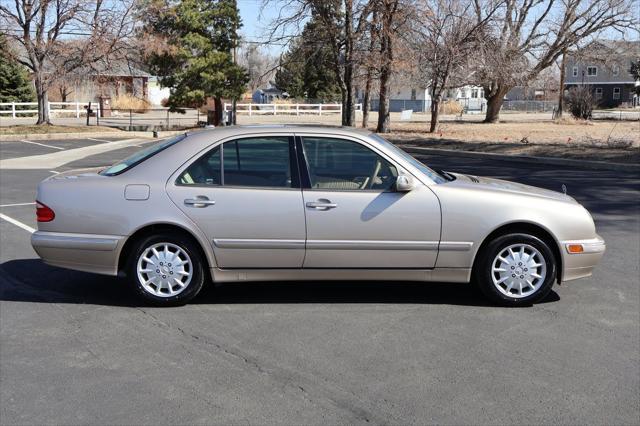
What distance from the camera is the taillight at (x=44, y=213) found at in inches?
224

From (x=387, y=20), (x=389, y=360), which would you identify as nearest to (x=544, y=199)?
(x=389, y=360)

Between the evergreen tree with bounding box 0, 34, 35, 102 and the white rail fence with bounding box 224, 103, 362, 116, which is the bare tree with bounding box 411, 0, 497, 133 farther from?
the evergreen tree with bounding box 0, 34, 35, 102

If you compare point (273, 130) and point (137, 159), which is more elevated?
point (273, 130)

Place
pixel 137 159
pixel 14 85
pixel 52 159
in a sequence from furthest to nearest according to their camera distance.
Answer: pixel 14 85 → pixel 52 159 → pixel 137 159

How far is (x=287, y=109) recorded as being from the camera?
56.1m

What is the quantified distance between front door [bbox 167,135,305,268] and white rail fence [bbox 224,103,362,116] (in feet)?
152

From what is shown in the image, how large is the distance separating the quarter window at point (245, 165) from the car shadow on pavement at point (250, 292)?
3.57 ft

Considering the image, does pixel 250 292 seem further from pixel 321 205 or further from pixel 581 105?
pixel 581 105

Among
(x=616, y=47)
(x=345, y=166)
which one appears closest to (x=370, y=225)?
(x=345, y=166)

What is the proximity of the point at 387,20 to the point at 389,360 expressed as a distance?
2253 cm

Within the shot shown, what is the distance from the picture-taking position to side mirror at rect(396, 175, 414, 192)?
550cm

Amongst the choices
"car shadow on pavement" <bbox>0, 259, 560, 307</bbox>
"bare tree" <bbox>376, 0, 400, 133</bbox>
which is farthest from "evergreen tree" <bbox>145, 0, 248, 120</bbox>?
"car shadow on pavement" <bbox>0, 259, 560, 307</bbox>

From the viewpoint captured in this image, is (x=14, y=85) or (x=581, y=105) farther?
(x=14, y=85)

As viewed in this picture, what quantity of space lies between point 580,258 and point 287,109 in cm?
5133
